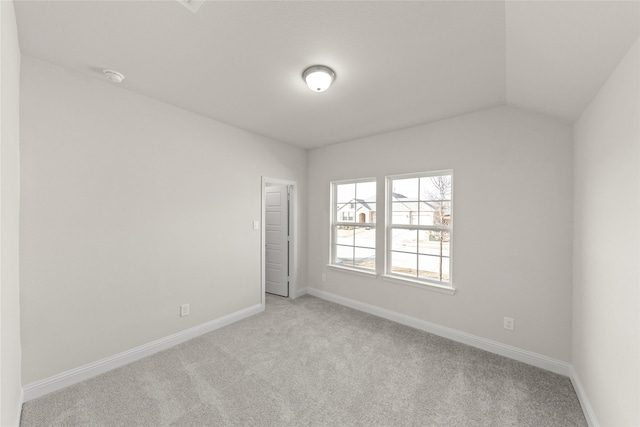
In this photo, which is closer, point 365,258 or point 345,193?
point 365,258

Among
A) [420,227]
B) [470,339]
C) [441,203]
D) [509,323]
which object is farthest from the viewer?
[420,227]

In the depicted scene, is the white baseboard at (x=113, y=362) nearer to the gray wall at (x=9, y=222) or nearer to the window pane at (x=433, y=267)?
the gray wall at (x=9, y=222)

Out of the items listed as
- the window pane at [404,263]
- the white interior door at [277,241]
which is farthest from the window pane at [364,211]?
the white interior door at [277,241]

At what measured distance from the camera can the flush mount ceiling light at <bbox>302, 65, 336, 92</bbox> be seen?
1.94 metres

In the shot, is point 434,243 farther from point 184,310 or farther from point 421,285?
point 184,310

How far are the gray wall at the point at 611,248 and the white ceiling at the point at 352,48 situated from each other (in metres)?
0.23

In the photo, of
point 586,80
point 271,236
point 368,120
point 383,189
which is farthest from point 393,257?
point 586,80

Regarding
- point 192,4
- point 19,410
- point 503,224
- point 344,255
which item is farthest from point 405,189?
point 19,410

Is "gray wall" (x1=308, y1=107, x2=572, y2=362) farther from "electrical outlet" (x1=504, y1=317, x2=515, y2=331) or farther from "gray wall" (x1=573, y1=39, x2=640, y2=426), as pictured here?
"gray wall" (x1=573, y1=39, x2=640, y2=426)

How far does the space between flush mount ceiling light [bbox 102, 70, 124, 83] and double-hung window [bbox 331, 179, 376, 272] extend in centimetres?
287

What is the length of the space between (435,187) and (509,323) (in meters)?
1.62

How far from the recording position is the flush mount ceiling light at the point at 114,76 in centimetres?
206

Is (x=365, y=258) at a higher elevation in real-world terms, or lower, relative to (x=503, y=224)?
lower

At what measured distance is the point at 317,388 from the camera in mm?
2078
